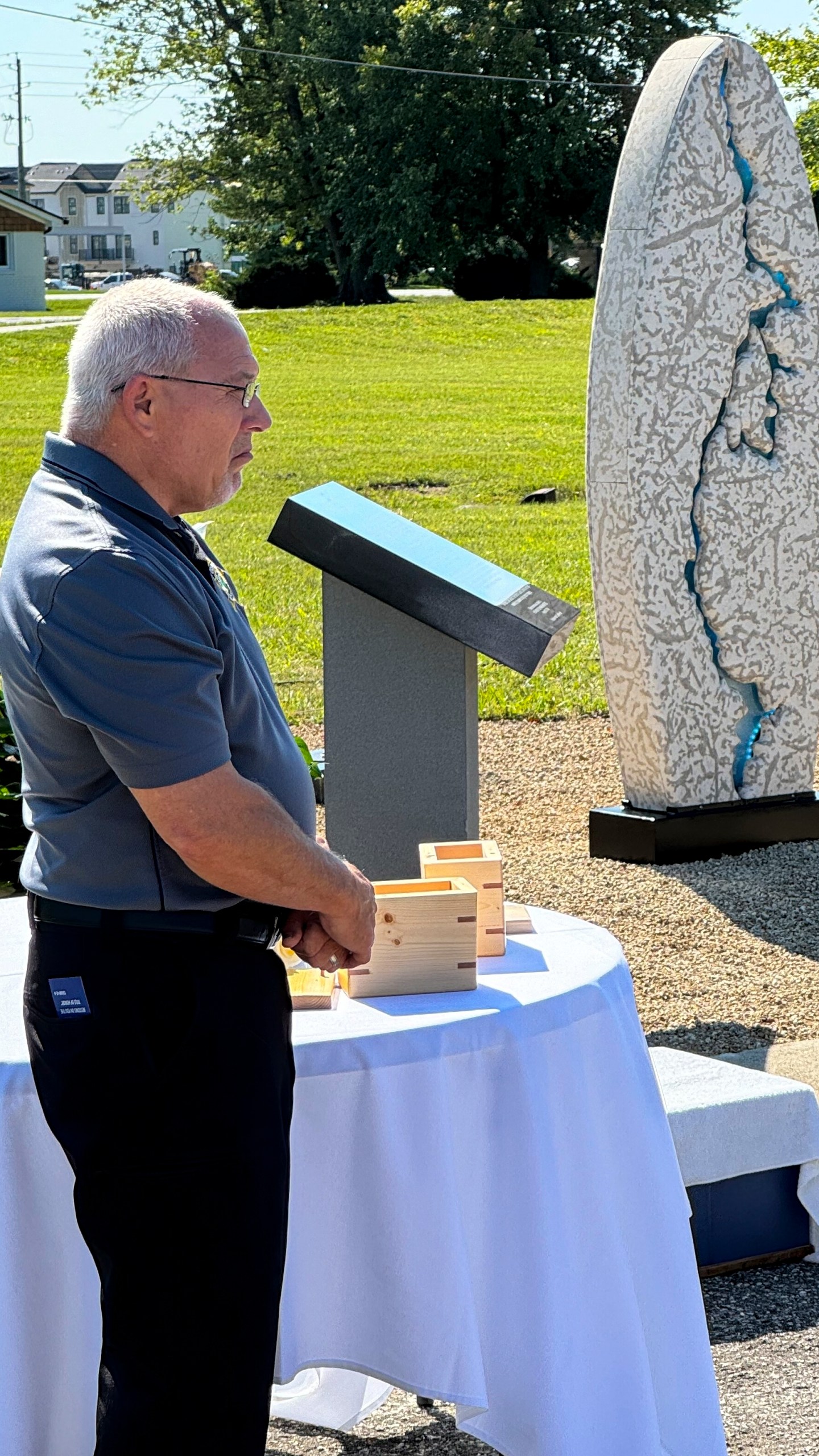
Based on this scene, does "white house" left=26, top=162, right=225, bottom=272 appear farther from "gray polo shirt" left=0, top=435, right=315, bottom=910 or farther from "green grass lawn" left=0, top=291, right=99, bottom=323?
"gray polo shirt" left=0, top=435, right=315, bottom=910

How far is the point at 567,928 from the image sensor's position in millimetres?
3180

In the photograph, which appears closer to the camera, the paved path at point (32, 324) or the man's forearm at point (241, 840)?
the man's forearm at point (241, 840)

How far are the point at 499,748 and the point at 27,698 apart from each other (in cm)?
684

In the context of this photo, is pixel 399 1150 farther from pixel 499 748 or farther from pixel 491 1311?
pixel 499 748

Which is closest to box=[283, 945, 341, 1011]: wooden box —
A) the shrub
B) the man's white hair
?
the man's white hair

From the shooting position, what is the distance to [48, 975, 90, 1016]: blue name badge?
88.4 inches

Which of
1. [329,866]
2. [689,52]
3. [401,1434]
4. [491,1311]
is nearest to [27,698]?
[329,866]

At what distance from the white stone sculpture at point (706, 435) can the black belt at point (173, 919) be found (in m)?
4.66

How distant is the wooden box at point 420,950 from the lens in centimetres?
278

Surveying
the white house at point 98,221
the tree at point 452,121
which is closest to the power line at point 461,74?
the tree at point 452,121

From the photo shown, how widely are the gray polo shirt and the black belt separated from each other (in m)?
0.01

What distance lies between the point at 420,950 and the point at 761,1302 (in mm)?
1506

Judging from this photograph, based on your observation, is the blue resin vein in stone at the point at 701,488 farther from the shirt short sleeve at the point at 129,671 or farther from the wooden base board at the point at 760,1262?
the shirt short sleeve at the point at 129,671

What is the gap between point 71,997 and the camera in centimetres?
225
